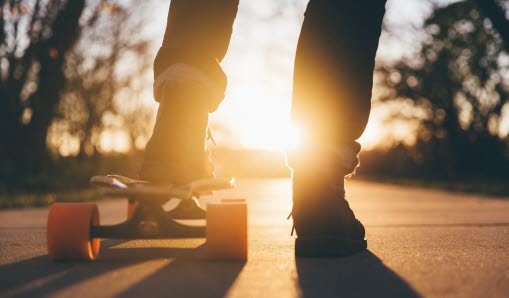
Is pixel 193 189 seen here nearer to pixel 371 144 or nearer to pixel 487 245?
pixel 487 245

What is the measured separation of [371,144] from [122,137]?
9.04 meters

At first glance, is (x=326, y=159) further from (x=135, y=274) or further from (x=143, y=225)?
(x=135, y=274)

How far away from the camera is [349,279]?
1.70 metres

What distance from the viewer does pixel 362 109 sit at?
226 centimetres

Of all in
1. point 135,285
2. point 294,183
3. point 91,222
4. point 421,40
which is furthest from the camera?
point 421,40

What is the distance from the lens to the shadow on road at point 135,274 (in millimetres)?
1556

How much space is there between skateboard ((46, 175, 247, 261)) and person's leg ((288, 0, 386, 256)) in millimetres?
278

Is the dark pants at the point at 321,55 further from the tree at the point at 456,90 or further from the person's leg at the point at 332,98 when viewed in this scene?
the tree at the point at 456,90

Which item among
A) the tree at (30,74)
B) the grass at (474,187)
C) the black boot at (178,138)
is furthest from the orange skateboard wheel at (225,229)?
the tree at (30,74)

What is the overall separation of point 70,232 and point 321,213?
782 mm

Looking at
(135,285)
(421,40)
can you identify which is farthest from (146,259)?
(421,40)

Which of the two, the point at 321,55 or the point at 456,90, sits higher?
the point at 456,90

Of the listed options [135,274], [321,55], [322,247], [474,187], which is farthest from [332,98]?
[474,187]

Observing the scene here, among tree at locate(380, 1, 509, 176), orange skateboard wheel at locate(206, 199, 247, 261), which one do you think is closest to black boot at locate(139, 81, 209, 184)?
orange skateboard wheel at locate(206, 199, 247, 261)
